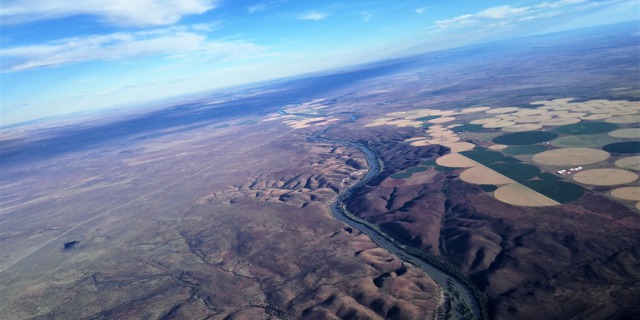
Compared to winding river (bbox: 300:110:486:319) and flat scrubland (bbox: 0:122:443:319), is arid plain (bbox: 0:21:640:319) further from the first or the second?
winding river (bbox: 300:110:486:319)

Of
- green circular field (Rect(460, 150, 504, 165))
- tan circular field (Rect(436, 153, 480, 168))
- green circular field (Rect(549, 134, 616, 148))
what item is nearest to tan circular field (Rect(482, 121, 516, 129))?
green circular field (Rect(549, 134, 616, 148))

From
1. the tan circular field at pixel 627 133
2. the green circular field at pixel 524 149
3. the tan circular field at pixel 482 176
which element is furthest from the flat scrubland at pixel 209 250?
the tan circular field at pixel 627 133

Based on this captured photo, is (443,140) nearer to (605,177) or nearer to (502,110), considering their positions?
(502,110)

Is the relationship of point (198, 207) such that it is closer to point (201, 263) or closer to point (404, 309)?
point (201, 263)

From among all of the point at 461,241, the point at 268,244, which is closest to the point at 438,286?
the point at 461,241

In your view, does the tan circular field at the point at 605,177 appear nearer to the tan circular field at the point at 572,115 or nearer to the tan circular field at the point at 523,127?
the tan circular field at the point at 523,127

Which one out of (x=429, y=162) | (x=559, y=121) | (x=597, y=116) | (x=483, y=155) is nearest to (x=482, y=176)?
(x=483, y=155)
